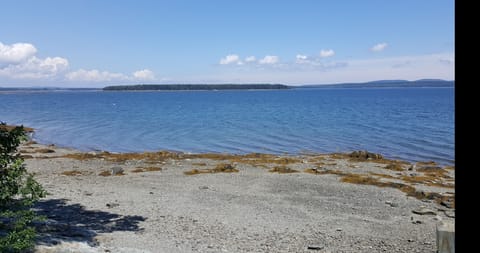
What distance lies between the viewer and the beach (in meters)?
10.9

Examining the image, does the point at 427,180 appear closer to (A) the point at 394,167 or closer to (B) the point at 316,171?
(A) the point at 394,167

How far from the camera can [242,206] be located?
15.3 metres

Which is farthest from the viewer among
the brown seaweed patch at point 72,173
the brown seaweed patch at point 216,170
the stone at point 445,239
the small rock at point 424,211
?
the brown seaweed patch at point 216,170

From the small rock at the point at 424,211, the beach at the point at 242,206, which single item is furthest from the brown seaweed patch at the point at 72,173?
the small rock at the point at 424,211

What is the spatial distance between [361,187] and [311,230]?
25.0 ft

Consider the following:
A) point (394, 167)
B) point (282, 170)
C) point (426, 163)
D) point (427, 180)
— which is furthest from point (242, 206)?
point (426, 163)

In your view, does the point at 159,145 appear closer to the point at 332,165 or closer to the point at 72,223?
the point at 332,165

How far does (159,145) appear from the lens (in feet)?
131

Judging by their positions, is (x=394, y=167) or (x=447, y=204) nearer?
(x=447, y=204)

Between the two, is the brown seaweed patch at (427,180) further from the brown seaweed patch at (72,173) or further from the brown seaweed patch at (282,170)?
the brown seaweed patch at (72,173)

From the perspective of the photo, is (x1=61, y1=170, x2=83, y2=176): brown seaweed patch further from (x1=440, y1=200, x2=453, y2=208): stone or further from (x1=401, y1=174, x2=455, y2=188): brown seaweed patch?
(x1=440, y1=200, x2=453, y2=208): stone

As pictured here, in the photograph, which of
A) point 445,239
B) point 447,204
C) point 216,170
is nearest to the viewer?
point 445,239

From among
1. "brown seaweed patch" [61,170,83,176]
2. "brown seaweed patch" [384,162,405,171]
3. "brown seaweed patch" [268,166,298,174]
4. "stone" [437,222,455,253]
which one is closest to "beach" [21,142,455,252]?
"brown seaweed patch" [268,166,298,174]

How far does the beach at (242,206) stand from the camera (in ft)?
35.9
